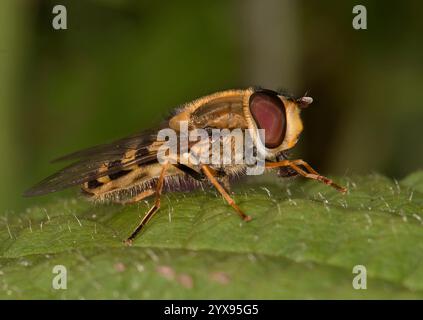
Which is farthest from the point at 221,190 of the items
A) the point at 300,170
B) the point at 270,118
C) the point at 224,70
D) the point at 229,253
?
the point at 224,70

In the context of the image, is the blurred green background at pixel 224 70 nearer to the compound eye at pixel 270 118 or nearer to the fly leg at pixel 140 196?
the fly leg at pixel 140 196

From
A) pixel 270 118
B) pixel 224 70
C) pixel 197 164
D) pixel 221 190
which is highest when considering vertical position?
pixel 224 70

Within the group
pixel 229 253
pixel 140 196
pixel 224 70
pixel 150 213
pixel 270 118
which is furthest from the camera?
pixel 224 70

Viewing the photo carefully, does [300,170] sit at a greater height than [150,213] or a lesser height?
greater

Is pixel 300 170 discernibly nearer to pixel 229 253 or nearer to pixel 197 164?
pixel 197 164

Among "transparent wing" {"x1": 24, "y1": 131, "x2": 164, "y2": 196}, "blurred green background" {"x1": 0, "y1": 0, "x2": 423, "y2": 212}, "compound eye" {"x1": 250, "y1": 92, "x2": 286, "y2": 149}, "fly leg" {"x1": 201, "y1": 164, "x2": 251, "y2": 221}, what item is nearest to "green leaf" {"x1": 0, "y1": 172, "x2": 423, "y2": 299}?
"fly leg" {"x1": 201, "y1": 164, "x2": 251, "y2": 221}

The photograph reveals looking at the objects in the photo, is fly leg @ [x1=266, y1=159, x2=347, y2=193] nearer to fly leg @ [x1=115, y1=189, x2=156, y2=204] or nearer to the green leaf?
the green leaf

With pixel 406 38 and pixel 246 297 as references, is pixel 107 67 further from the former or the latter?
pixel 246 297

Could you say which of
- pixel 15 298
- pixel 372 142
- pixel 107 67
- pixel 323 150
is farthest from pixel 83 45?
pixel 15 298
